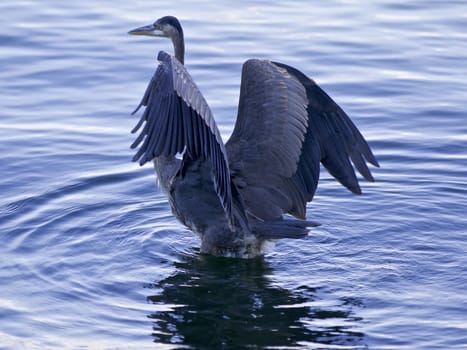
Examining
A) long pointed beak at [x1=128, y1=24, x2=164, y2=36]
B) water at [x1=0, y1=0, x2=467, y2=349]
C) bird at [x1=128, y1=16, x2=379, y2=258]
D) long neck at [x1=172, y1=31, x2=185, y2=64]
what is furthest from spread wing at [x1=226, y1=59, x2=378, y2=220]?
long pointed beak at [x1=128, y1=24, x2=164, y2=36]

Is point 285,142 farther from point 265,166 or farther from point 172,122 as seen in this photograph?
point 172,122

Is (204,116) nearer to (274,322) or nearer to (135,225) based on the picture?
(274,322)

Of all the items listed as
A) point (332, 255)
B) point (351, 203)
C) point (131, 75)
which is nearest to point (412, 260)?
point (332, 255)

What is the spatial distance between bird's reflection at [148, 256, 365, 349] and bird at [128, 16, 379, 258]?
1.13 ft

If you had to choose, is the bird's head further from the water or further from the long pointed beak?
the water

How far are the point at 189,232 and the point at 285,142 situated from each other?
1.32 metres

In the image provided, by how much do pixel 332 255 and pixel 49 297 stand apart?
2.25 m

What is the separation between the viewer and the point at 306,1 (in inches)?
605

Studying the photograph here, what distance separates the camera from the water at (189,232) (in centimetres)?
751

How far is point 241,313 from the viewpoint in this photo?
7.71 metres

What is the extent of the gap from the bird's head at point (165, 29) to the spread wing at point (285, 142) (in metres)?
1.51

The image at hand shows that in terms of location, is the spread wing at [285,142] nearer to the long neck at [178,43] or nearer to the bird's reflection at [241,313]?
the bird's reflection at [241,313]

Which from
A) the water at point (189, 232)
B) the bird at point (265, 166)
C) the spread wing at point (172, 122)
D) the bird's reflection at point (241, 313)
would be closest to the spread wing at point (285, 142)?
the bird at point (265, 166)

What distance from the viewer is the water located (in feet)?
24.6
